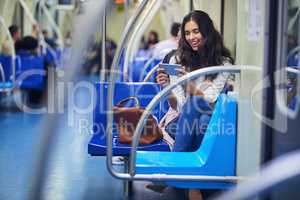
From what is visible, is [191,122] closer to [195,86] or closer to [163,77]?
[195,86]

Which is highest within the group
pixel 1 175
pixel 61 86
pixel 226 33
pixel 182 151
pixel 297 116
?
pixel 226 33

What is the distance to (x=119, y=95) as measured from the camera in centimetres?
439

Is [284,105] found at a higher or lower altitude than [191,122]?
higher

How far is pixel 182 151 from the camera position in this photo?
3709 millimetres

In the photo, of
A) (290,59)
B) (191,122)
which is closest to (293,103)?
(290,59)

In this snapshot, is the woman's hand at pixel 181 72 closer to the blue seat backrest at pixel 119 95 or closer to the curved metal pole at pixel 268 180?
the blue seat backrest at pixel 119 95

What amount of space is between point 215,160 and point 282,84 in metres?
0.80

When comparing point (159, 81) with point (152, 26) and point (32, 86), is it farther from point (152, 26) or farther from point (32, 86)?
point (152, 26)

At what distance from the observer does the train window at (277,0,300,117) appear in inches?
99.6

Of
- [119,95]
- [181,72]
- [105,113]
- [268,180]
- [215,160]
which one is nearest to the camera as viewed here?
[268,180]

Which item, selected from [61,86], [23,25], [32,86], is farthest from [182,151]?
[23,25]

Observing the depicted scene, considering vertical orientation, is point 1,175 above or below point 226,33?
below

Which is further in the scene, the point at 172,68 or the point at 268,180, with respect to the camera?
the point at 172,68

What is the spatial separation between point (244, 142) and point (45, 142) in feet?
7.00
